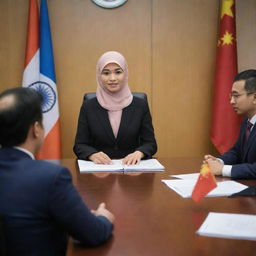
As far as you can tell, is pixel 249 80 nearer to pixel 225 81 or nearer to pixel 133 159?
pixel 133 159

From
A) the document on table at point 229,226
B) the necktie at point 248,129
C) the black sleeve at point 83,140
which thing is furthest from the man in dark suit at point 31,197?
the necktie at point 248,129

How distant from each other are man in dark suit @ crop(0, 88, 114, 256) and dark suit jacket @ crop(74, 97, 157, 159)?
4.62 feet

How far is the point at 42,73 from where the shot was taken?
146 inches

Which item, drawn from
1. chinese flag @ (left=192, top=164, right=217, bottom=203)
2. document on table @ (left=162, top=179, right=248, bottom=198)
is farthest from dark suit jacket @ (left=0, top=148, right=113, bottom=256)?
document on table @ (left=162, top=179, right=248, bottom=198)

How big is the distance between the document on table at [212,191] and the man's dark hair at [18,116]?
767mm

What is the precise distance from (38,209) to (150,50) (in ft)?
10.6

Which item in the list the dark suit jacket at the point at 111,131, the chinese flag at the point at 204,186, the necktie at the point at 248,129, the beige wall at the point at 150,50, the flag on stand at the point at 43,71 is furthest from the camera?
the beige wall at the point at 150,50

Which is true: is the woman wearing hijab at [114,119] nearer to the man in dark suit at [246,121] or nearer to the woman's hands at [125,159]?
the woman's hands at [125,159]

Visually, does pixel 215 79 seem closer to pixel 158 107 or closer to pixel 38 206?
pixel 158 107

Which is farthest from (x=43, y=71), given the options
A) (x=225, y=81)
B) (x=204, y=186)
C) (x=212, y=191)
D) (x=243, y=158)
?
(x=204, y=186)

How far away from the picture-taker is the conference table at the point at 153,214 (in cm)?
100

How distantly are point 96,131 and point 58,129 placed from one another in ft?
4.46

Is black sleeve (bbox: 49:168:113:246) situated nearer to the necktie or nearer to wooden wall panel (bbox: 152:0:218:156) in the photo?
the necktie

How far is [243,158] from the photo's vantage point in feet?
7.38
